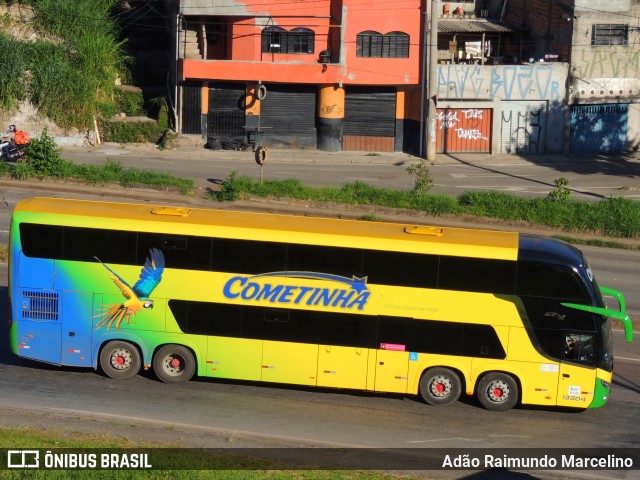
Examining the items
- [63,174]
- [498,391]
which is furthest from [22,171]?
[498,391]

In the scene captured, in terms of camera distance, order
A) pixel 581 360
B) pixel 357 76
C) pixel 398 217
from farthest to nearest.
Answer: pixel 357 76 → pixel 398 217 → pixel 581 360

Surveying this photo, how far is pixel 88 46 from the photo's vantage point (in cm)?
4916

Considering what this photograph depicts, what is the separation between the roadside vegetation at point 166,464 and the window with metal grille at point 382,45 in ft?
117

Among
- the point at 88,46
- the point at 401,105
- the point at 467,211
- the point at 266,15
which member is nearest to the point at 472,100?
the point at 401,105

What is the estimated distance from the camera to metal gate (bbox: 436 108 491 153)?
4894 cm

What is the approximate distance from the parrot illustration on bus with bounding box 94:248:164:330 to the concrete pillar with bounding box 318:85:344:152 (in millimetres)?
31807

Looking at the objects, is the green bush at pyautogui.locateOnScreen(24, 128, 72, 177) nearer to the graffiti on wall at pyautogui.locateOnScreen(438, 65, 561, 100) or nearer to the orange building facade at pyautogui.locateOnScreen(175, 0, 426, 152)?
the orange building facade at pyautogui.locateOnScreen(175, 0, 426, 152)

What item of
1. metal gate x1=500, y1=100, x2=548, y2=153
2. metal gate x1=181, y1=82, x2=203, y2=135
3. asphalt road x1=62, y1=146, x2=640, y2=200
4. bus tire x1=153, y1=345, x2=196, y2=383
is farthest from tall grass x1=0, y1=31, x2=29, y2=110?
bus tire x1=153, y1=345, x2=196, y2=383

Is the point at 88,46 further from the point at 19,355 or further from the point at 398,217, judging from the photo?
the point at 19,355

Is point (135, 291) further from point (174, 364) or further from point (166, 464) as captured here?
point (166, 464)

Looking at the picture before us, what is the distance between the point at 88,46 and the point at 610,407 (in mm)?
37627

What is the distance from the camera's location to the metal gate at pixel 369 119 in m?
49.8

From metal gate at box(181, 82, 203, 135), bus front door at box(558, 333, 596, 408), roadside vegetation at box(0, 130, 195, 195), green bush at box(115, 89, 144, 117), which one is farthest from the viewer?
green bush at box(115, 89, 144, 117)

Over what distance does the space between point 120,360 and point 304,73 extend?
31495mm
